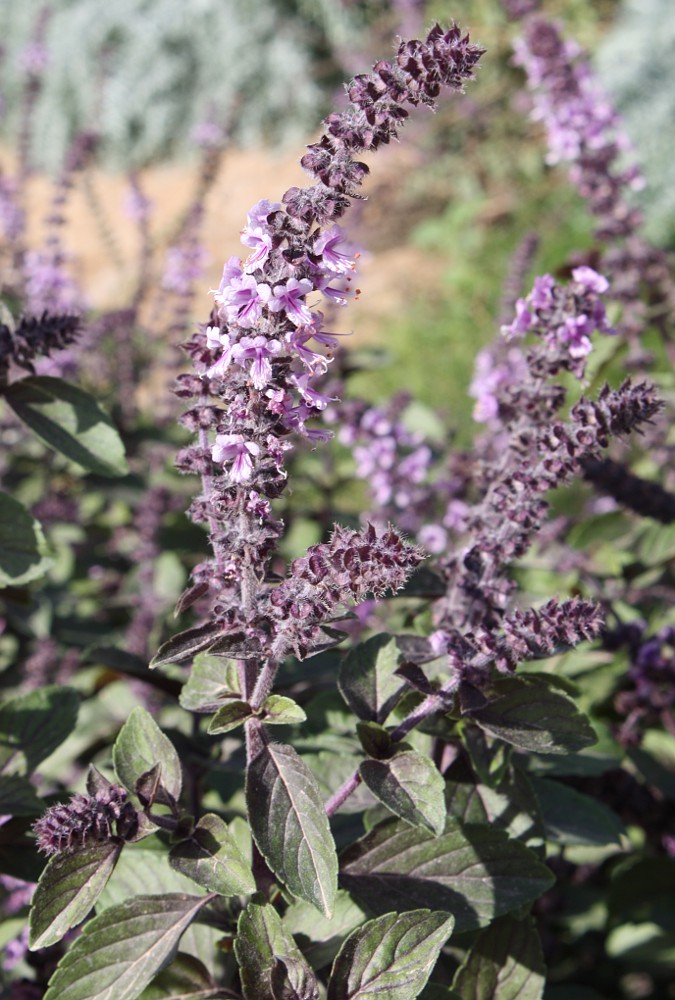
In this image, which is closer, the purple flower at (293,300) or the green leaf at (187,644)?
the purple flower at (293,300)

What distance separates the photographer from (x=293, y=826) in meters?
1.51

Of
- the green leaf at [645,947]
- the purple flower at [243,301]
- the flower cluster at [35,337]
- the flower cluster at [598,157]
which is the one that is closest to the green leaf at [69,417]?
the flower cluster at [35,337]

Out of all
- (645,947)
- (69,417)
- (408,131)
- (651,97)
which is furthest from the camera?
(408,131)

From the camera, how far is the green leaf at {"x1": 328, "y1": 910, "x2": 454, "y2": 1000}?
1.48 m

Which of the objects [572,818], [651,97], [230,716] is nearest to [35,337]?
[230,716]

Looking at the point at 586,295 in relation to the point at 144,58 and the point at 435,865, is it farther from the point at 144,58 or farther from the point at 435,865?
the point at 144,58

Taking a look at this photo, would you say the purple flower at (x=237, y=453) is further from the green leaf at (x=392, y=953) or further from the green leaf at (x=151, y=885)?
the green leaf at (x=151, y=885)

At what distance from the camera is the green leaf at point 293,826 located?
4.81ft

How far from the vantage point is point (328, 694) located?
86.7 inches

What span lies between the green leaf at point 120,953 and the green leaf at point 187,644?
37cm

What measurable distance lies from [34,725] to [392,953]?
0.87 m

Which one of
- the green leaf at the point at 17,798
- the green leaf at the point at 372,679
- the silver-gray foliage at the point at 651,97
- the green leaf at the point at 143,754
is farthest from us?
the silver-gray foliage at the point at 651,97

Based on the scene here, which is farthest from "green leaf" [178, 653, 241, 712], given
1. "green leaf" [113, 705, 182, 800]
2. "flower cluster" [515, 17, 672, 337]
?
"flower cluster" [515, 17, 672, 337]

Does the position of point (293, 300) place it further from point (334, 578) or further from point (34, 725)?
point (34, 725)
